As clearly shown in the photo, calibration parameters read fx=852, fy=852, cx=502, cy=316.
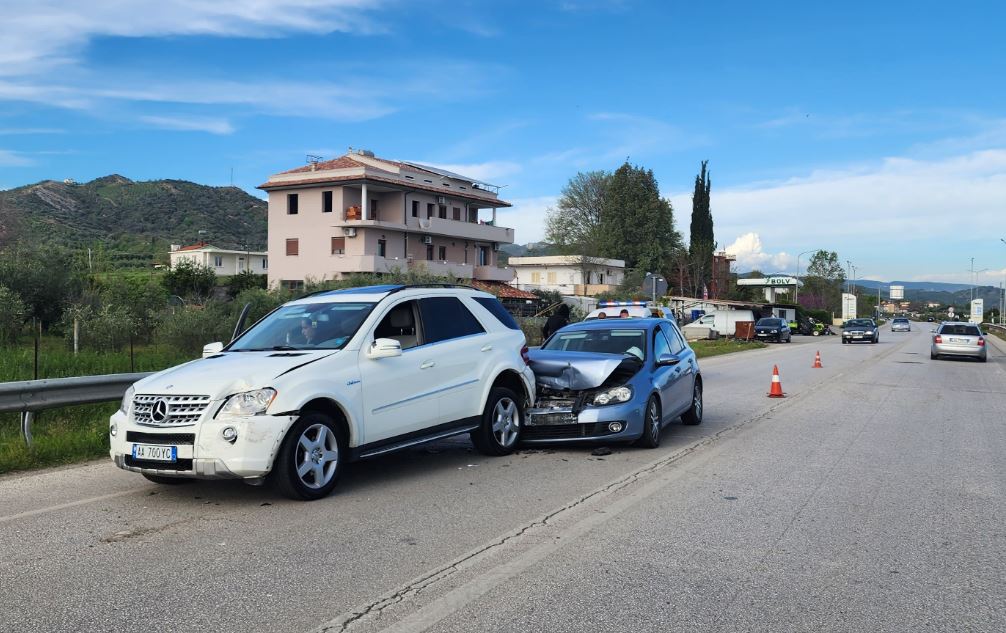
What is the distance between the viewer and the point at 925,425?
12141 millimetres

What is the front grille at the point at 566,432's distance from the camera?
9188mm

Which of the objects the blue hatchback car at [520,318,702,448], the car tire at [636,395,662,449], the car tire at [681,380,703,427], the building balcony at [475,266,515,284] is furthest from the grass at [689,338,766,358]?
the building balcony at [475,266,515,284]

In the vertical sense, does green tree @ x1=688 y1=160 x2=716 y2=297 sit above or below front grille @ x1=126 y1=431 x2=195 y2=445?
above

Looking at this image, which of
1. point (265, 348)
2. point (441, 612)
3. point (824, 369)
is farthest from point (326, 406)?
point (824, 369)

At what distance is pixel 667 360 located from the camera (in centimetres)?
1035

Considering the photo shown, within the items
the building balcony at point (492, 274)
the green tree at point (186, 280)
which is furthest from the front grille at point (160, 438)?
the building balcony at point (492, 274)

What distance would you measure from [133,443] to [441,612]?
11.6 feet

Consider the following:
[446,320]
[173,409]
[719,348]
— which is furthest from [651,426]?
[719,348]

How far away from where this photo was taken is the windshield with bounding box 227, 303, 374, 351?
25.5 feet

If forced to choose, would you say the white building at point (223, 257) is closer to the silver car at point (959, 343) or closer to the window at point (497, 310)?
the silver car at point (959, 343)

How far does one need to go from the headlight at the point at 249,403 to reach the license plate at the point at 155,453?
0.47m

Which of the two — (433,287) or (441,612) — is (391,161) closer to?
(433,287)

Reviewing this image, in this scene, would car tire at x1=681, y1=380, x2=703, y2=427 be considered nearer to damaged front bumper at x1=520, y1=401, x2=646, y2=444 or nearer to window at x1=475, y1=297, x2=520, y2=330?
damaged front bumper at x1=520, y1=401, x2=646, y2=444

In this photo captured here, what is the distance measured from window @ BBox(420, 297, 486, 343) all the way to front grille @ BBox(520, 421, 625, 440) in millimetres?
1302
